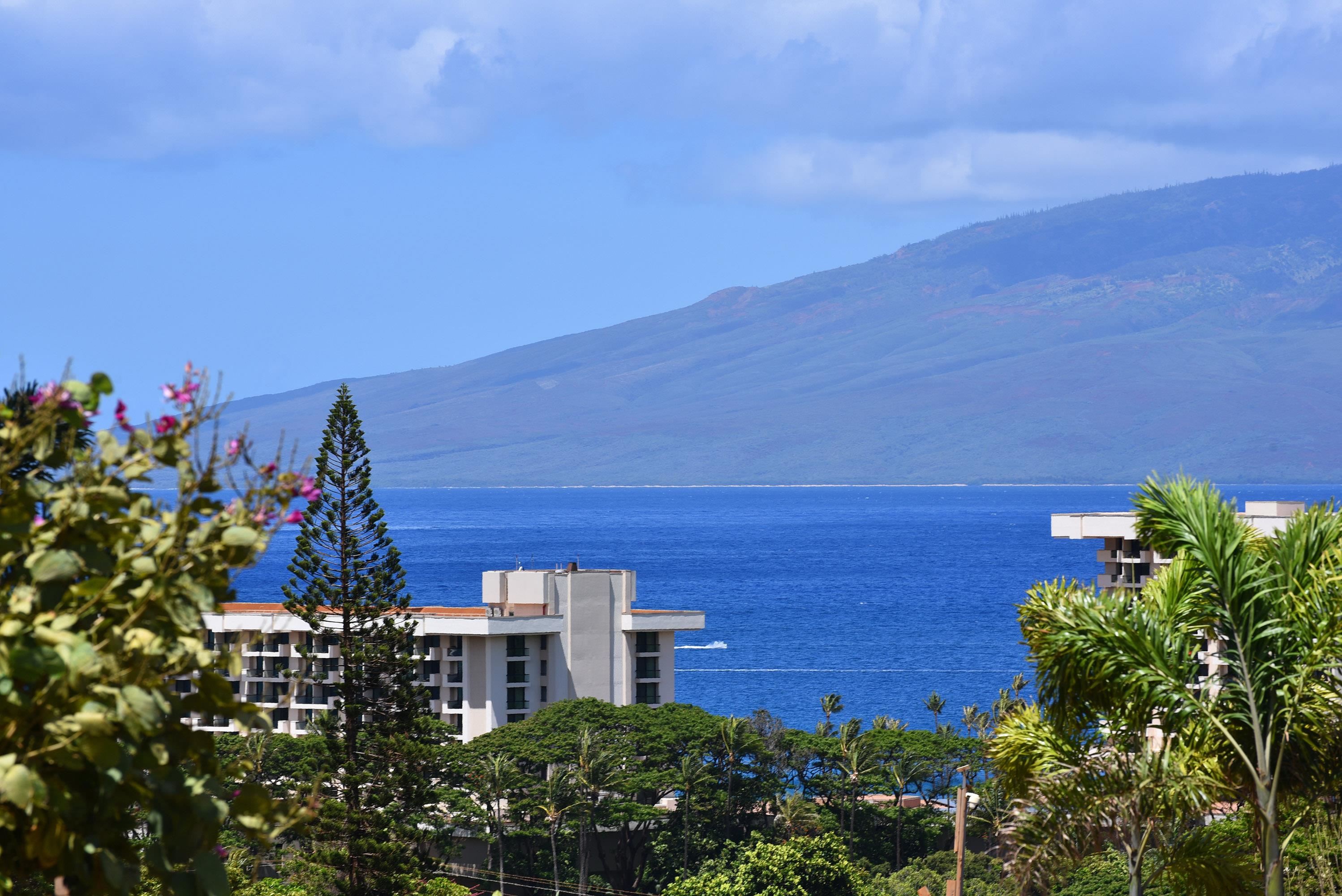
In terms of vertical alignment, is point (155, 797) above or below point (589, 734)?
above

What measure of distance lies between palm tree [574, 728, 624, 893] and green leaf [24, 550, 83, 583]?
53.6m

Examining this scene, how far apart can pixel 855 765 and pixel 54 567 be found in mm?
61392

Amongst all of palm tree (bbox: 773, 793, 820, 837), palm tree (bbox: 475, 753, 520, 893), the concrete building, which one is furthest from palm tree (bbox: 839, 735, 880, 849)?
palm tree (bbox: 475, 753, 520, 893)

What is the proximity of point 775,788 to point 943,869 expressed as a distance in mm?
8218

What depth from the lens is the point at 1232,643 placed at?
11922 mm

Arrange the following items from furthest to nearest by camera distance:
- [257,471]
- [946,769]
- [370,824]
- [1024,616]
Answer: [946,769] < [370,824] < [1024,616] < [257,471]

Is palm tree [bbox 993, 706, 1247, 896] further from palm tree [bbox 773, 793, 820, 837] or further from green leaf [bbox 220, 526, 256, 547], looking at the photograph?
palm tree [bbox 773, 793, 820, 837]

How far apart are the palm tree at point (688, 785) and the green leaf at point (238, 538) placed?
55503 mm

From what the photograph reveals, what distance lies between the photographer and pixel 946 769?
70188mm

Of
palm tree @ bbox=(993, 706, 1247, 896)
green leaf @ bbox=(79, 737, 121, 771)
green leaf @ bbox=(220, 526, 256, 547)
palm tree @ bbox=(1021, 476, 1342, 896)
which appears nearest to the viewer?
green leaf @ bbox=(79, 737, 121, 771)


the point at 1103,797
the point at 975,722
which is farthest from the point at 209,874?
the point at 975,722

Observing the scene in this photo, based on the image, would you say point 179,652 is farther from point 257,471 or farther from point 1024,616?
point 1024,616

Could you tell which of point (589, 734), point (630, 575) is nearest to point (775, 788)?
point (589, 734)

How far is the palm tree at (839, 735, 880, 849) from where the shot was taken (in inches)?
2549
